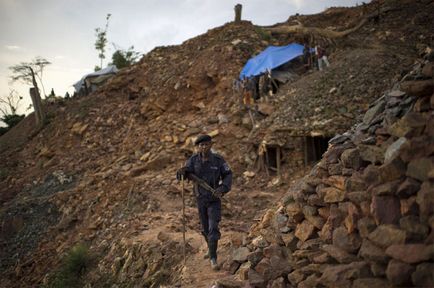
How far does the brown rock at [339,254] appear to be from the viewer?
8.93ft

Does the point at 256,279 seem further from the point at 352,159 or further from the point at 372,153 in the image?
the point at 372,153

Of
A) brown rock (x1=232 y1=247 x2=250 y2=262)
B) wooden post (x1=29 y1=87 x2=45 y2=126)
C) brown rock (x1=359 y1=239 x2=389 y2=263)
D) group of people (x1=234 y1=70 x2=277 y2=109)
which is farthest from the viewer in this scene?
wooden post (x1=29 y1=87 x2=45 y2=126)

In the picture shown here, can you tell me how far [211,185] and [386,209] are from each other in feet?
8.00

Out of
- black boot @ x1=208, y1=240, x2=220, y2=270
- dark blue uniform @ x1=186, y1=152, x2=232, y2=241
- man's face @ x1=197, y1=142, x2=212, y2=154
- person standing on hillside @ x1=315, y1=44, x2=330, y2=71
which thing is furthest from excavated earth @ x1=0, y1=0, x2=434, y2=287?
man's face @ x1=197, y1=142, x2=212, y2=154

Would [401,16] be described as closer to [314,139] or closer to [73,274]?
[314,139]

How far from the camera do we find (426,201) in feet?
7.51

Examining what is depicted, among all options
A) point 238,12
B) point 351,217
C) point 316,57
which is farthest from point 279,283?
point 238,12

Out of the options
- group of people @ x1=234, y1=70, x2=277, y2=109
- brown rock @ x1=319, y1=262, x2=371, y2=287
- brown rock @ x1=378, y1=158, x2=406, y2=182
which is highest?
group of people @ x1=234, y1=70, x2=277, y2=109

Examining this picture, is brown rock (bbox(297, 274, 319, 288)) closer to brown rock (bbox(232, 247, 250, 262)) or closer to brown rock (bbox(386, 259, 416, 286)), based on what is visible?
brown rock (bbox(386, 259, 416, 286))

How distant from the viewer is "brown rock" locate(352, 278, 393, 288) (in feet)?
7.61

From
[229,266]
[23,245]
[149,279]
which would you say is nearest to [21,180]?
[23,245]

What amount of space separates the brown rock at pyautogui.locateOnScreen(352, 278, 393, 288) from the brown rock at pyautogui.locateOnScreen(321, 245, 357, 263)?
0.28 m

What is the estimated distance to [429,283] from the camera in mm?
2047

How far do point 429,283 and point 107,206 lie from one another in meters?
9.29
